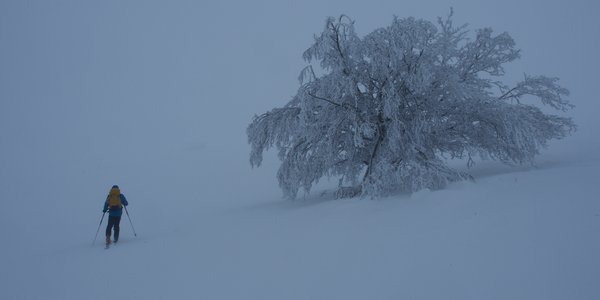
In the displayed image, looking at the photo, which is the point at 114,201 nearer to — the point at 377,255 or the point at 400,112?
the point at 377,255

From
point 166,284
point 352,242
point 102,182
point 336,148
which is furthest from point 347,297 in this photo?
point 102,182

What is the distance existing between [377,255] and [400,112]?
679cm

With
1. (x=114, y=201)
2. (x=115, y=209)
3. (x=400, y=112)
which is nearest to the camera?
(x=115, y=209)

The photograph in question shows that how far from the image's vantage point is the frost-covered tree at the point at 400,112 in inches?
414

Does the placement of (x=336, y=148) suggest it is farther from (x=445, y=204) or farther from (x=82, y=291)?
(x=82, y=291)

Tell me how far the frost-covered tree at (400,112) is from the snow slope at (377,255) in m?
1.57

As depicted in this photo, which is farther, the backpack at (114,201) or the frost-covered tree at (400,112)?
the backpack at (114,201)

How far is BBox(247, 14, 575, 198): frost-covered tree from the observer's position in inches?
414

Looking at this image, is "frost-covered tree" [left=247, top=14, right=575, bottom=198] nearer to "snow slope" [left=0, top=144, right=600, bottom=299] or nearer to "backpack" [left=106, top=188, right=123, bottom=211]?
"snow slope" [left=0, top=144, right=600, bottom=299]

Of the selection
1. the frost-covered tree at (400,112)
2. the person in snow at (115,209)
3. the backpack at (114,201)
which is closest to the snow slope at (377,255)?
the person in snow at (115,209)

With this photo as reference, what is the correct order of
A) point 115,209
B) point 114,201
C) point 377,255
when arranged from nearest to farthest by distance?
point 377,255 < point 115,209 < point 114,201

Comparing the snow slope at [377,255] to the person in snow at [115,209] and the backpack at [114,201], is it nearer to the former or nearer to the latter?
the person in snow at [115,209]

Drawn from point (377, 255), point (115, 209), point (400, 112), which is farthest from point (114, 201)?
point (400, 112)

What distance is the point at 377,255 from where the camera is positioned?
6.12 meters
